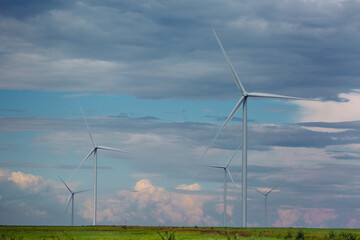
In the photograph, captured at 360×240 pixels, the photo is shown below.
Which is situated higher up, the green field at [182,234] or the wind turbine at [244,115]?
the wind turbine at [244,115]

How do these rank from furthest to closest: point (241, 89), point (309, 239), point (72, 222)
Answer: point (72, 222), point (241, 89), point (309, 239)

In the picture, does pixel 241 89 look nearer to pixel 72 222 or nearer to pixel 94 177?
pixel 94 177

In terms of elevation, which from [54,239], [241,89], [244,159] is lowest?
[54,239]

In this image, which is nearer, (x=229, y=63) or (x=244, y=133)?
(x=244, y=133)

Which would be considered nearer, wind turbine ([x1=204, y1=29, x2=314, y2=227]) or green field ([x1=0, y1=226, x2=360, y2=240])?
green field ([x1=0, y1=226, x2=360, y2=240])

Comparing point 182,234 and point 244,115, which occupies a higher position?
point 244,115

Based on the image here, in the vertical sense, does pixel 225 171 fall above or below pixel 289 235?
above

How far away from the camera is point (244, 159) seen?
99875 mm

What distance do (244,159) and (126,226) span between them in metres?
24.4

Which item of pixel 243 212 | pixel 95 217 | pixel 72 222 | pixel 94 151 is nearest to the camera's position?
pixel 243 212

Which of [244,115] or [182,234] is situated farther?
[244,115]

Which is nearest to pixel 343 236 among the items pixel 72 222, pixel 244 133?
pixel 244 133

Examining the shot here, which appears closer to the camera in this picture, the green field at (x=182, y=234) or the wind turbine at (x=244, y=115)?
the green field at (x=182, y=234)

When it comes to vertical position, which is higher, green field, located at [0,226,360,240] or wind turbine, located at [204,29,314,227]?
wind turbine, located at [204,29,314,227]
